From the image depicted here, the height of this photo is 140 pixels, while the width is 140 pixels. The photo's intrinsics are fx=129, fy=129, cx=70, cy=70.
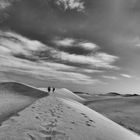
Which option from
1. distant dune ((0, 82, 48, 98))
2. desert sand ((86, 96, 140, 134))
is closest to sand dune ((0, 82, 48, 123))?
distant dune ((0, 82, 48, 98))

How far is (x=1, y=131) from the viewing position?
3.75 m

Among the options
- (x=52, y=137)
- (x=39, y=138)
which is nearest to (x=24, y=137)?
(x=39, y=138)

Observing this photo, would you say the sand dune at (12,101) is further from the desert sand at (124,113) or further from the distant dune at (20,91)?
the desert sand at (124,113)

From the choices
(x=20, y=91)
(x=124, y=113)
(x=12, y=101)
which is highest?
(x=20, y=91)

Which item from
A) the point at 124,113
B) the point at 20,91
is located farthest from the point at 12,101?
the point at 20,91

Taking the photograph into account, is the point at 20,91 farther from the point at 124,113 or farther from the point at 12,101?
the point at 124,113

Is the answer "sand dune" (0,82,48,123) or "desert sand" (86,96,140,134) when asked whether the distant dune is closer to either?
"sand dune" (0,82,48,123)

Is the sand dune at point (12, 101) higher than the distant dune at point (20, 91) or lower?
lower

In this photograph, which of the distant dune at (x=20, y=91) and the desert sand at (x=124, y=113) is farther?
the distant dune at (x=20, y=91)

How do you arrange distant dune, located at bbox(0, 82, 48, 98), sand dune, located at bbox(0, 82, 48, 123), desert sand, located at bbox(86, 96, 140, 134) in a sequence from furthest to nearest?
1. distant dune, located at bbox(0, 82, 48, 98)
2. desert sand, located at bbox(86, 96, 140, 134)
3. sand dune, located at bbox(0, 82, 48, 123)

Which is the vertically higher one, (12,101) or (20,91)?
(20,91)

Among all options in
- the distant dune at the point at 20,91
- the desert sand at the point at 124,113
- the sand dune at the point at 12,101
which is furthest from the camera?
the distant dune at the point at 20,91

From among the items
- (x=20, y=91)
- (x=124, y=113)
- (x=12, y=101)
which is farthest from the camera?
(x=20, y=91)

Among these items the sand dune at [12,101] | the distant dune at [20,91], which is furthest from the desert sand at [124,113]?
the distant dune at [20,91]
